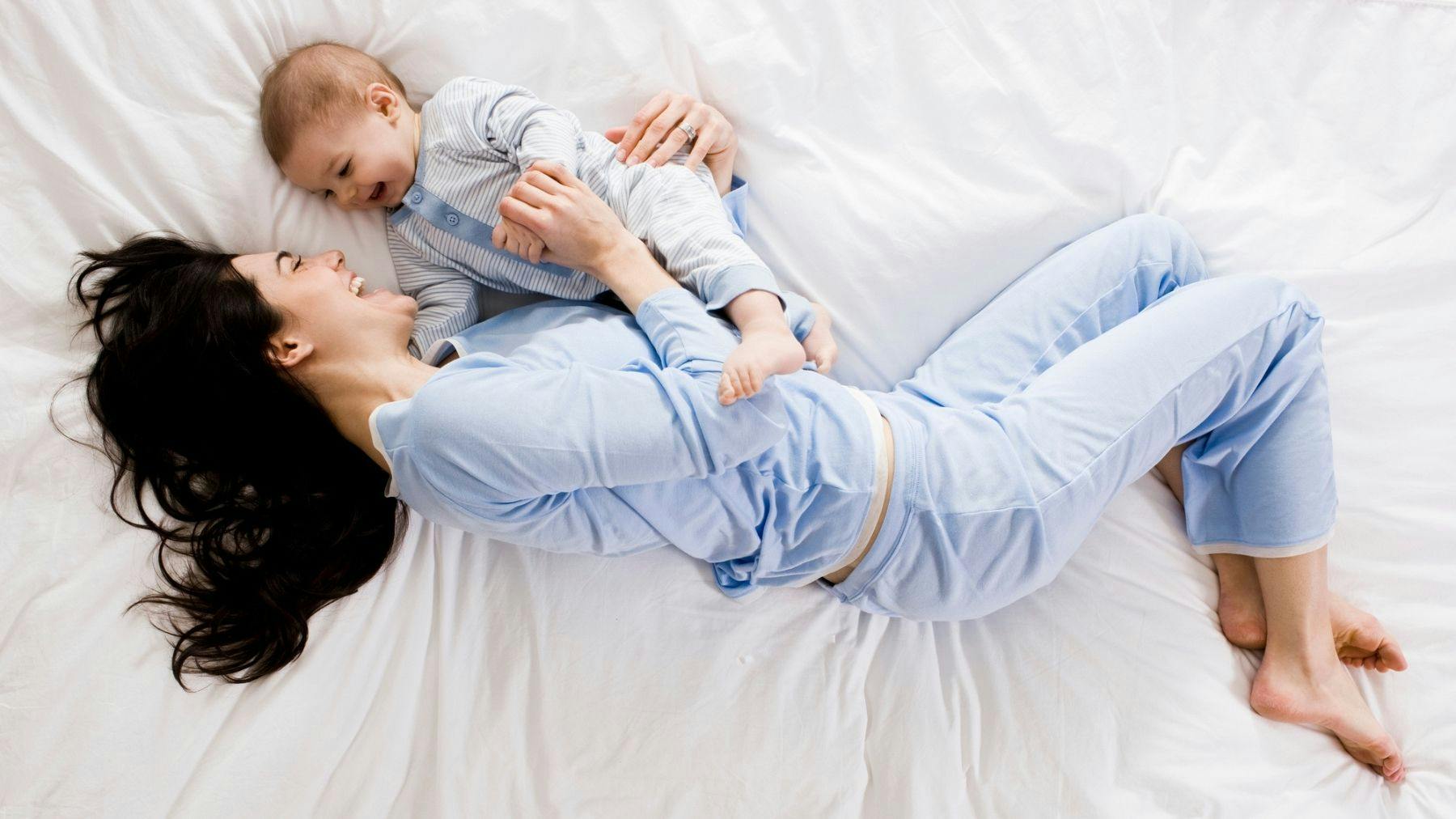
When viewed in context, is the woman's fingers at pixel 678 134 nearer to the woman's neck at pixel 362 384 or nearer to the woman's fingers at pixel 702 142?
the woman's fingers at pixel 702 142

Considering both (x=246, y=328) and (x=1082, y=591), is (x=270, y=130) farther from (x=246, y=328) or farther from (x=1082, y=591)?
(x=1082, y=591)

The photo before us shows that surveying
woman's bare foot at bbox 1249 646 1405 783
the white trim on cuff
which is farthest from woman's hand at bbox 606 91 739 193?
woman's bare foot at bbox 1249 646 1405 783

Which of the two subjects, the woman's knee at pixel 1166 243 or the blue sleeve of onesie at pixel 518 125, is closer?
the blue sleeve of onesie at pixel 518 125

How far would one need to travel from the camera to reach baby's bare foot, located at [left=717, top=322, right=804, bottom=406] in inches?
38.4

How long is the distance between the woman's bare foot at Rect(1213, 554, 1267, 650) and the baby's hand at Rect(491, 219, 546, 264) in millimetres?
1146

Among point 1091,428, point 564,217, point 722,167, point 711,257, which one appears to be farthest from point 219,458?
point 1091,428

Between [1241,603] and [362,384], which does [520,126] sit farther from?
[1241,603]

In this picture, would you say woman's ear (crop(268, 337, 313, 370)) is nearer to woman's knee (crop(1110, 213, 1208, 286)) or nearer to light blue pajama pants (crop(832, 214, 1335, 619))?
light blue pajama pants (crop(832, 214, 1335, 619))

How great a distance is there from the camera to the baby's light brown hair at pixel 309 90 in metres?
1.19

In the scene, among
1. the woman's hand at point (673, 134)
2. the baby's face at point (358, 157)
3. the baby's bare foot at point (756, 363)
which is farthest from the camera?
the woman's hand at point (673, 134)

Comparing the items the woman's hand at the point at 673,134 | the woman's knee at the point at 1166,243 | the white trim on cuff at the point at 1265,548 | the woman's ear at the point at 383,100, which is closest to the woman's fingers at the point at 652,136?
the woman's hand at the point at 673,134

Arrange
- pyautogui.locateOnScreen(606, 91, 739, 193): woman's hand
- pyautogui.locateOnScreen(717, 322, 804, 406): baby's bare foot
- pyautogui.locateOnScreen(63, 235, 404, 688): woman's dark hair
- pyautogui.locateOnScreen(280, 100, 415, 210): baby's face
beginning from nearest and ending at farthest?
1. pyautogui.locateOnScreen(717, 322, 804, 406): baby's bare foot
2. pyautogui.locateOnScreen(63, 235, 404, 688): woman's dark hair
3. pyautogui.locateOnScreen(280, 100, 415, 210): baby's face
4. pyautogui.locateOnScreen(606, 91, 739, 193): woman's hand

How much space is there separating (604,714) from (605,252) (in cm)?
65

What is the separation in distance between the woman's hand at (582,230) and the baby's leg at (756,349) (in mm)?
112
